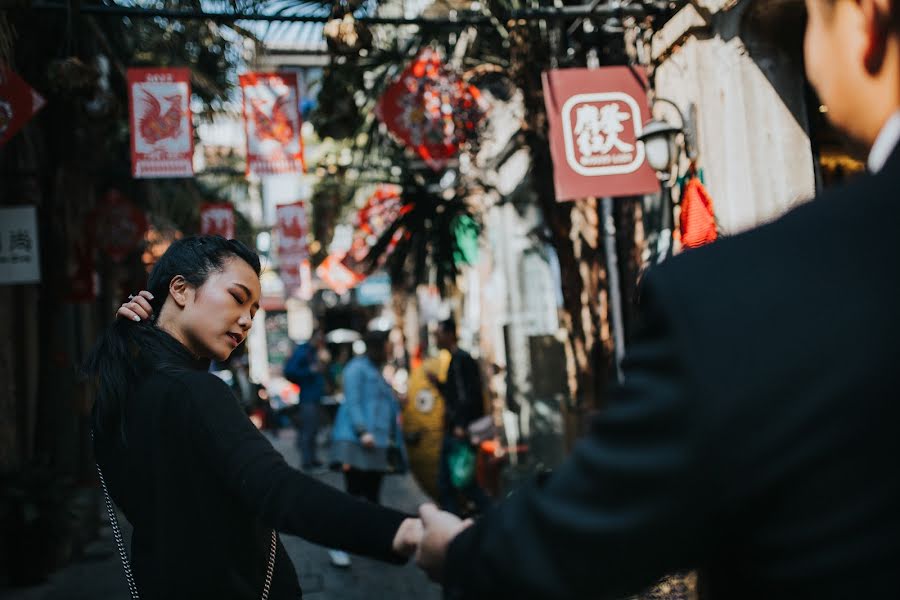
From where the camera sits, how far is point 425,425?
9.06 meters

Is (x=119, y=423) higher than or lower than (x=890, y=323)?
lower

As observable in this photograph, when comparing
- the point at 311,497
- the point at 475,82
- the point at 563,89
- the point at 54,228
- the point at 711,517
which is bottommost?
the point at 311,497

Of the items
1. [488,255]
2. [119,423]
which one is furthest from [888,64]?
[488,255]

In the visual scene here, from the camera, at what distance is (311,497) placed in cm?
194

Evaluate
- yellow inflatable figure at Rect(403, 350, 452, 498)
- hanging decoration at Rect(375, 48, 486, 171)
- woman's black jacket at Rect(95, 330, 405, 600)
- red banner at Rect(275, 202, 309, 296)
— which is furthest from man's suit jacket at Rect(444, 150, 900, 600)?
red banner at Rect(275, 202, 309, 296)

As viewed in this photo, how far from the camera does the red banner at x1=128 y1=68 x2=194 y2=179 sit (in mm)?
8023

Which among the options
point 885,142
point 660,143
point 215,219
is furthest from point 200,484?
point 215,219

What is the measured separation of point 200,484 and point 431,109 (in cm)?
716

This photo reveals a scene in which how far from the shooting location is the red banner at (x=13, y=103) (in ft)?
21.2

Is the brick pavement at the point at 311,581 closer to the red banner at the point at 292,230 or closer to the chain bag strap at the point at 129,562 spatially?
the chain bag strap at the point at 129,562

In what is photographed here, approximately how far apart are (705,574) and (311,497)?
40.2 inches

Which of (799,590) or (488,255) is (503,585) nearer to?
(799,590)

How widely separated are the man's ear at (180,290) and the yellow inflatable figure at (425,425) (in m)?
6.73

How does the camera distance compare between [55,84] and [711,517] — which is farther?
[55,84]
